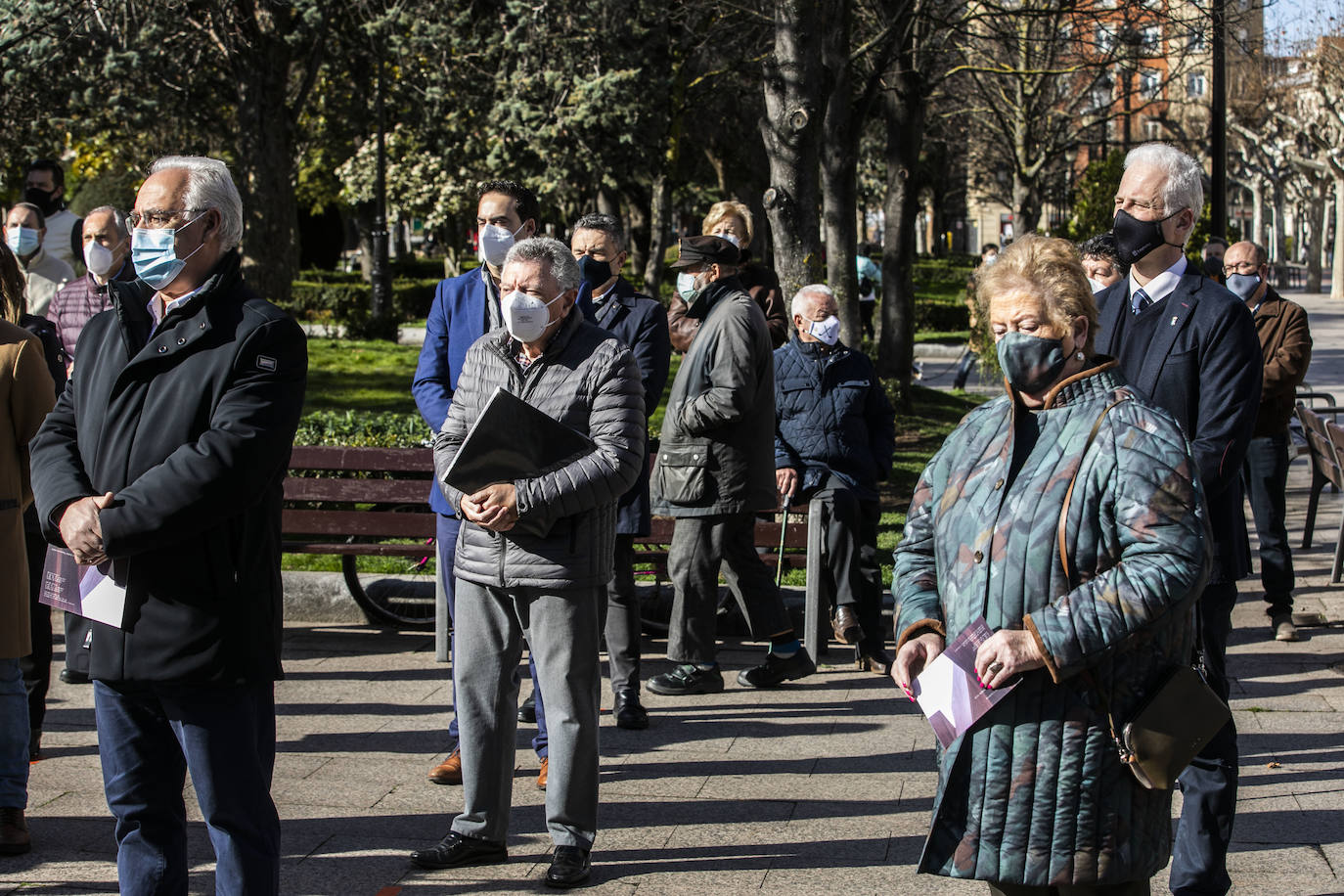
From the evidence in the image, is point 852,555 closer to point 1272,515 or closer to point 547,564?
point 1272,515

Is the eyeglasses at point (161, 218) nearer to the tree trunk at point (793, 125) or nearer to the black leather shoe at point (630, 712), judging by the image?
the black leather shoe at point (630, 712)

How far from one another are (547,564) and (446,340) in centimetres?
149

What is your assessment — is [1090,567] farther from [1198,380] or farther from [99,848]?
[99,848]

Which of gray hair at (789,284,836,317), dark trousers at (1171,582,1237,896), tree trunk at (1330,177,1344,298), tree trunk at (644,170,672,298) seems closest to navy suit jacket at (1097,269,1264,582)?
dark trousers at (1171,582,1237,896)

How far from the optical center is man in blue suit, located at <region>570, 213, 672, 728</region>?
605cm

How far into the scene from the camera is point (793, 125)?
11.1 metres

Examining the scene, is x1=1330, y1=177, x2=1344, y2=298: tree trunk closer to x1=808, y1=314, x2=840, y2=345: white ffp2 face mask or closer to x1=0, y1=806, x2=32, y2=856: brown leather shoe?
x1=808, y1=314, x2=840, y2=345: white ffp2 face mask

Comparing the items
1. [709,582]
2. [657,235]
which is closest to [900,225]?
[709,582]

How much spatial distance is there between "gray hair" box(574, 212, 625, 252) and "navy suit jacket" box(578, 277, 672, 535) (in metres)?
0.22

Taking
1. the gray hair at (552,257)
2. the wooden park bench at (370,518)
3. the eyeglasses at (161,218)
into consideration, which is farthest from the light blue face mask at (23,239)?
the eyeglasses at (161,218)

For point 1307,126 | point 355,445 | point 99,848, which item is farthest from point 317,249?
point 99,848

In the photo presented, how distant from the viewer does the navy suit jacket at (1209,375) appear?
4.01 meters

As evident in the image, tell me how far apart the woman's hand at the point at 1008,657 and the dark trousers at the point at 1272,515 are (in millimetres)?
5215

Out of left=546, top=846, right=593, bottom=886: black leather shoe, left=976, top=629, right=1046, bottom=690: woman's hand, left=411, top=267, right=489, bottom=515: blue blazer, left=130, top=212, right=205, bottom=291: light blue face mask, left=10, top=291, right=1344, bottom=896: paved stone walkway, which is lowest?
left=10, top=291, right=1344, bottom=896: paved stone walkway
